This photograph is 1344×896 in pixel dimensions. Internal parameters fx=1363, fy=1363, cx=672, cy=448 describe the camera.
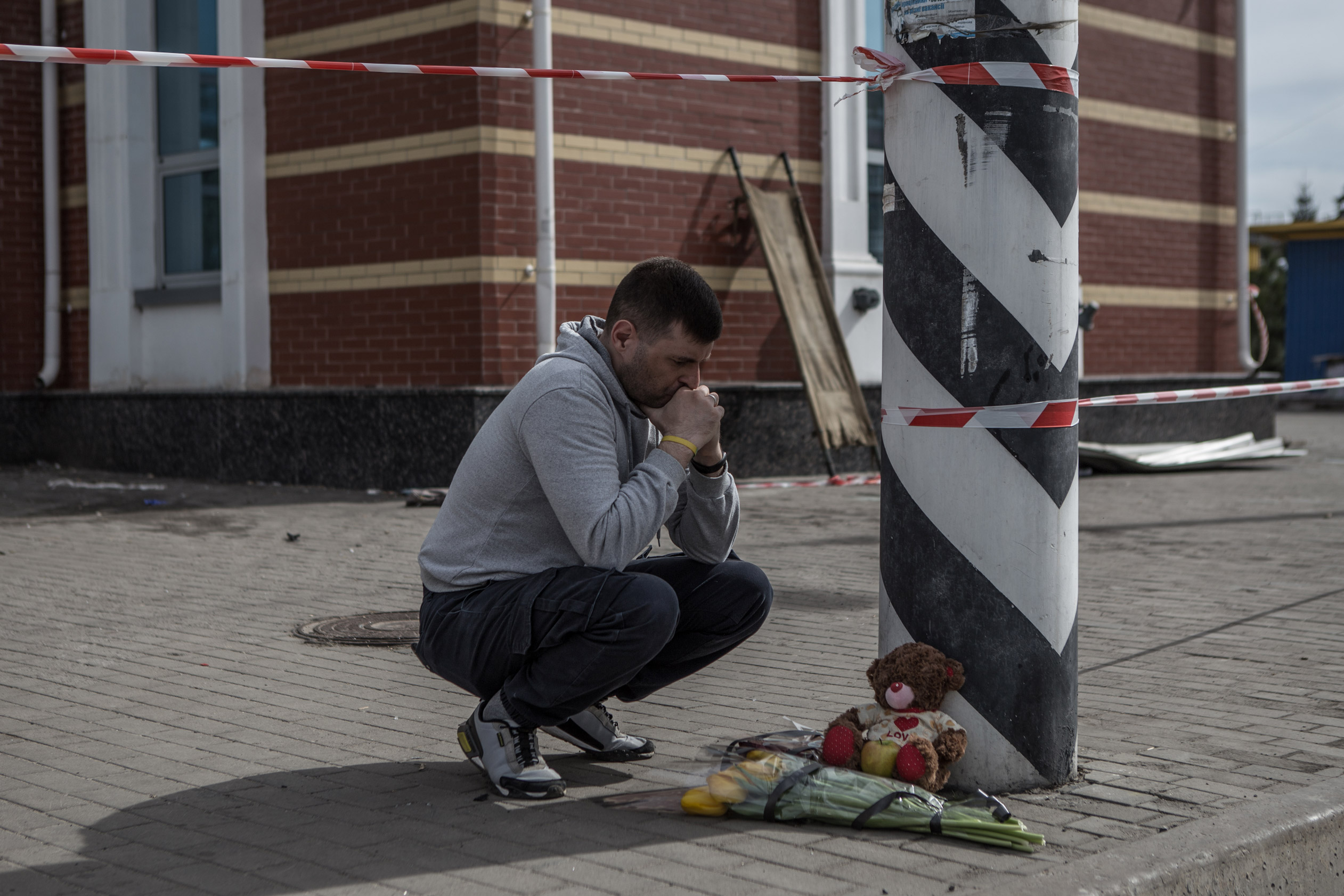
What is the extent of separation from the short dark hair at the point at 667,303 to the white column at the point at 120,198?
1091 cm

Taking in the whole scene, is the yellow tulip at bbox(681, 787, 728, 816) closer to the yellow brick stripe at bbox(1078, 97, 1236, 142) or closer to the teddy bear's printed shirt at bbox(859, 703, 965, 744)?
the teddy bear's printed shirt at bbox(859, 703, 965, 744)

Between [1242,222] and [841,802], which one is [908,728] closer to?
[841,802]

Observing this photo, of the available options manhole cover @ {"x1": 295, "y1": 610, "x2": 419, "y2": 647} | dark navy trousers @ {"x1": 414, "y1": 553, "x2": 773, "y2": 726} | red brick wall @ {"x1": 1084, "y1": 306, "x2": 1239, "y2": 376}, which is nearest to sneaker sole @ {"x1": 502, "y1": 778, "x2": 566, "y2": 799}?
dark navy trousers @ {"x1": 414, "y1": 553, "x2": 773, "y2": 726}

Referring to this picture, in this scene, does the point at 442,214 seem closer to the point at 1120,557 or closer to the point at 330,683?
the point at 1120,557

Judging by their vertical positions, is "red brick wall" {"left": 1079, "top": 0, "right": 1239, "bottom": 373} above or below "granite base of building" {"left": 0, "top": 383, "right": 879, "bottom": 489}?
above

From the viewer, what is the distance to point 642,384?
11.4ft

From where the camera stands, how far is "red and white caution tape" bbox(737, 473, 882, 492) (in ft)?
36.5

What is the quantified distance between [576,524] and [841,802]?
0.90 meters

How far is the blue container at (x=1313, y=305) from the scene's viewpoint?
106ft

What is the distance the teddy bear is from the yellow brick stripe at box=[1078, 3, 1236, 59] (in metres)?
13.2

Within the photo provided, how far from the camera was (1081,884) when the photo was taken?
8.87 ft

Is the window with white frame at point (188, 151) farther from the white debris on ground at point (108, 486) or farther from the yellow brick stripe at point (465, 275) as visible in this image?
the white debris on ground at point (108, 486)

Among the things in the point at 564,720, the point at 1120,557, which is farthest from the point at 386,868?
the point at 1120,557

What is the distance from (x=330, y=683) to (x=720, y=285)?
7947mm
